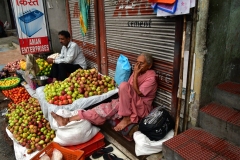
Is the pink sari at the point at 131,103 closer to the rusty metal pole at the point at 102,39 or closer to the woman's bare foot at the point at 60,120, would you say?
the woman's bare foot at the point at 60,120

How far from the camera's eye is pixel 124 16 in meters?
3.96

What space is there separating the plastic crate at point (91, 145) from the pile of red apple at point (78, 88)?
907 millimetres

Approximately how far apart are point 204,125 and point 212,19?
1.42m

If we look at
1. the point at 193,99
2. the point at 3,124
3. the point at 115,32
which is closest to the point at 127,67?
the point at 115,32

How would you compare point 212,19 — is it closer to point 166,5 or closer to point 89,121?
point 166,5

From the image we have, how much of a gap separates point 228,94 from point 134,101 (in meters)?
1.36

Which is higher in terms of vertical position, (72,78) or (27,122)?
(72,78)

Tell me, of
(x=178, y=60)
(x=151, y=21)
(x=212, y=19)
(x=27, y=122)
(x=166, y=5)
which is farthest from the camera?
(x=27, y=122)

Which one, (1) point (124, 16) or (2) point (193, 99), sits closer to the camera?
(2) point (193, 99)

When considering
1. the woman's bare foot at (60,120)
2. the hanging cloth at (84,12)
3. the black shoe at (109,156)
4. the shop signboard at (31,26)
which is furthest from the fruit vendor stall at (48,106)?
the shop signboard at (31,26)

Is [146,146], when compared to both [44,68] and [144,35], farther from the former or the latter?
[44,68]

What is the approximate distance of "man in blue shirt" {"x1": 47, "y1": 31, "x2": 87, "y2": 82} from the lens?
516cm

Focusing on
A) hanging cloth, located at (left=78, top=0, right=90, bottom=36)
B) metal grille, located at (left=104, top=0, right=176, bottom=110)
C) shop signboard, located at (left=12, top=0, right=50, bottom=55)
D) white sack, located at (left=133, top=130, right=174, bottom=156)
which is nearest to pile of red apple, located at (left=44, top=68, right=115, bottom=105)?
metal grille, located at (left=104, top=0, right=176, bottom=110)

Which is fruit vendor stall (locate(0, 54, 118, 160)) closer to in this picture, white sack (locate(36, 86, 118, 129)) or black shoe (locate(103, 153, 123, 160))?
white sack (locate(36, 86, 118, 129))
